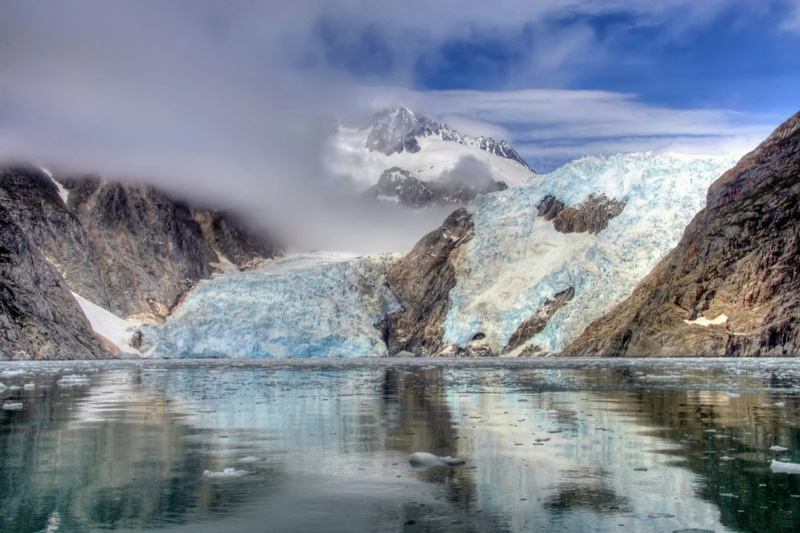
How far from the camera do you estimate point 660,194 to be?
114m

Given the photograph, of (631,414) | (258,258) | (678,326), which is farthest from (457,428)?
(258,258)

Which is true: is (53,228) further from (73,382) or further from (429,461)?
(429,461)

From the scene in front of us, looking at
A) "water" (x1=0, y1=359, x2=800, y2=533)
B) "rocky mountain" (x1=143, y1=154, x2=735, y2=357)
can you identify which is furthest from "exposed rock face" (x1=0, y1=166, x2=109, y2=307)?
"water" (x1=0, y1=359, x2=800, y2=533)

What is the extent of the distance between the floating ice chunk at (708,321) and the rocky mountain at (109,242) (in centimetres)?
7670

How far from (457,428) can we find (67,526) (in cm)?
1161

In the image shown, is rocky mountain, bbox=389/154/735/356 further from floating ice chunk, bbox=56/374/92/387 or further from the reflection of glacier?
the reflection of glacier

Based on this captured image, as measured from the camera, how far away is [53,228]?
5610 inches

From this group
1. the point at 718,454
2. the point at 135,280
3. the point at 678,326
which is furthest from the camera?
the point at 135,280

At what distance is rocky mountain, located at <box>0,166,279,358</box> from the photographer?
447 feet

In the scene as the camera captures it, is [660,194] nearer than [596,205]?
Yes

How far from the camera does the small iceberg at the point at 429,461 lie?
48.9 feet

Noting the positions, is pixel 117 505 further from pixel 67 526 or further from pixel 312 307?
pixel 312 307

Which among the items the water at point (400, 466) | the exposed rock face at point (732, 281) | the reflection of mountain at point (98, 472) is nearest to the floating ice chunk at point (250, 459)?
the water at point (400, 466)

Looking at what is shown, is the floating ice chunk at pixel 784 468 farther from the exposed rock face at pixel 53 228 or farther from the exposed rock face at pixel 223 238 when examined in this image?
the exposed rock face at pixel 223 238
